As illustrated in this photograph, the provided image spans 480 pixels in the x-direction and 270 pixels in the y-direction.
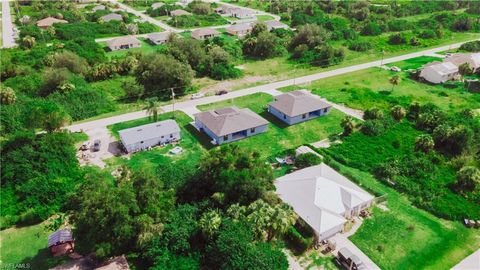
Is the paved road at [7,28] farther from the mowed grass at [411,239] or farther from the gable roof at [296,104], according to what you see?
the mowed grass at [411,239]

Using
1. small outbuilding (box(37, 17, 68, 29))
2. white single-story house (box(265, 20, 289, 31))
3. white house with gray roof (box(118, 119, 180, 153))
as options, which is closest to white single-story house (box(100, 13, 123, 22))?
small outbuilding (box(37, 17, 68, 29))

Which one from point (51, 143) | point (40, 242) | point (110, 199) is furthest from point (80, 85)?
point (110, 199)

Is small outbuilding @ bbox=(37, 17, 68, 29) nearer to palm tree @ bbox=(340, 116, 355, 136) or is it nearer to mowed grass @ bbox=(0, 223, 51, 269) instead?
mowed grass @ bbox=(0, 223, 51, 269)

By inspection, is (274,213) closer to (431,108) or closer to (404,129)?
(404,129)

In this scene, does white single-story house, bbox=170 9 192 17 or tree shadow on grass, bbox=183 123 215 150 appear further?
white single-story house, bbox=170 9 192 17

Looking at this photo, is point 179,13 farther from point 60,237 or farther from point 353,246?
point 353,246

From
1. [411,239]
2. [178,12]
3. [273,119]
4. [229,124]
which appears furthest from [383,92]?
[178,12]
